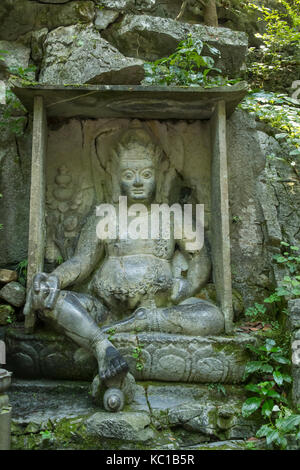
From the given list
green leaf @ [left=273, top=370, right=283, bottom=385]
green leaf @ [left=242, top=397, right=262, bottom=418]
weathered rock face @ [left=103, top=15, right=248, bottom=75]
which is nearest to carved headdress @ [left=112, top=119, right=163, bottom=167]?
weathered rock face @ [left=103, top=15, right=248, bottom=75]

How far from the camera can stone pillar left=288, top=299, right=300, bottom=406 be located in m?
3.38

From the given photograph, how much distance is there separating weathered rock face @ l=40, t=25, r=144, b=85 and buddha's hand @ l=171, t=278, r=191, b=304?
2.27 m

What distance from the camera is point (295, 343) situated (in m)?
3.52

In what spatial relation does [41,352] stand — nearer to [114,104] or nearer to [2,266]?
[2,266]

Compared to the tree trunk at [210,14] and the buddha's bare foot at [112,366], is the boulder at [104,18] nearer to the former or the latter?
the tree trunk at [210,14]

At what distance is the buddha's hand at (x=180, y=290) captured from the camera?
4.29 m

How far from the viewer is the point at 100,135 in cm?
480

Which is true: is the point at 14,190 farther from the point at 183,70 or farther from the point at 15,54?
the point at 183,70

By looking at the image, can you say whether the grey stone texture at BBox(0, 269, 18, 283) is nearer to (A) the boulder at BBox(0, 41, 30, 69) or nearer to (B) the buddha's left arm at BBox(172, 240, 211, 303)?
(B) the buddha's left arm at BBox(172, 240, 211, 303)

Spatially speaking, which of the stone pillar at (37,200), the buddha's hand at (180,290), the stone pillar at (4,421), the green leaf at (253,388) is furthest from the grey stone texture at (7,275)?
the green leaf at (253,388)

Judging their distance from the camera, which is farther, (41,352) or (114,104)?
(114,104)

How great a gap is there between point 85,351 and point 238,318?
150 centimetres

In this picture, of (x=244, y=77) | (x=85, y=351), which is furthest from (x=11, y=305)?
(x=244, y=77)
